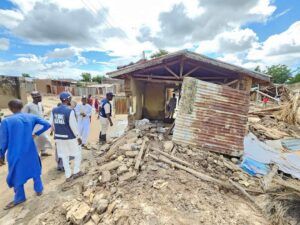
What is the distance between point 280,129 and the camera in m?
9.91

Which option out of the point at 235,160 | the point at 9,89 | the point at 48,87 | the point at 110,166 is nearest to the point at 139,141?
the point at 110,166

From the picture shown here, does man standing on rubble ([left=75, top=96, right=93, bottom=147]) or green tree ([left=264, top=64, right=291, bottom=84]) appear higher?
green tree ([left=264, top=64, right=291, bottom=84])

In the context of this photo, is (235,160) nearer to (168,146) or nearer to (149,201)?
(168,146)

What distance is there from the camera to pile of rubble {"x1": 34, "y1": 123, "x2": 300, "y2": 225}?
354cm

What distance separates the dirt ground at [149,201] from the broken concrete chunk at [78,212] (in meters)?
0.13

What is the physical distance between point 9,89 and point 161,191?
1553cm

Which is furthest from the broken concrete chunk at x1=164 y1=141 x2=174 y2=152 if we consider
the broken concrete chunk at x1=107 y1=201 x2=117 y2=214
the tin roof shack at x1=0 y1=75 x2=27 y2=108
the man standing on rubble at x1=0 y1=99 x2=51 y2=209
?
the tin roof shack at x1=0 y1=75 x2=27 y2=108

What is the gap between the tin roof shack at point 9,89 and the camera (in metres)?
15.1

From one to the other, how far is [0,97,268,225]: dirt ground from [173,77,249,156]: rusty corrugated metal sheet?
76.9 inches

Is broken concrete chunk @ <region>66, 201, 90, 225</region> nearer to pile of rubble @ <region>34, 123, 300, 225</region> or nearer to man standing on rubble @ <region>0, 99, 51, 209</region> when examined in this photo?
pile of rubble @ <region>34, 123, 300, 225</region>

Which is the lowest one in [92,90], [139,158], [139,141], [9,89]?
[139,158]

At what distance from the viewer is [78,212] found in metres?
3.61

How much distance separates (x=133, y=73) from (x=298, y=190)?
6119 mm

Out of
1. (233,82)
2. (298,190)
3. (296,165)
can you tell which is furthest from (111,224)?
(233,82)
